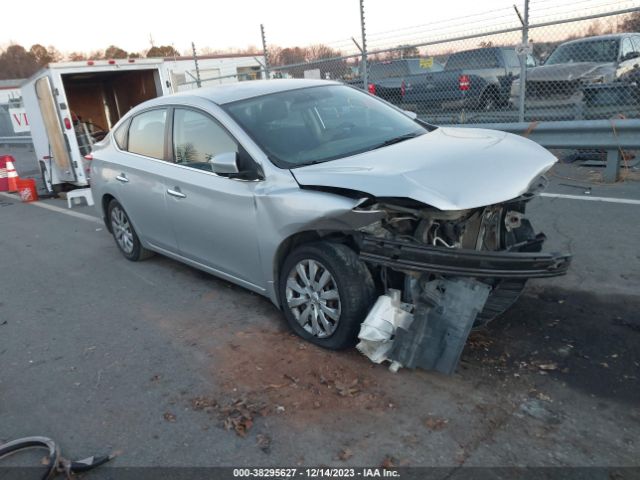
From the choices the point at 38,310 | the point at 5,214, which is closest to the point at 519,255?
the point at 38,310

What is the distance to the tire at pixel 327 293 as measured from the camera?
347 cm

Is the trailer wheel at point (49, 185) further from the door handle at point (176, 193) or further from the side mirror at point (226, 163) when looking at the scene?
the side mirror at point (226, 163)

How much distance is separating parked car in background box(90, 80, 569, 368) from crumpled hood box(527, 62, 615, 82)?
6.67 m

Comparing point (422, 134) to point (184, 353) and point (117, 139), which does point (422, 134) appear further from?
point (117, 139)

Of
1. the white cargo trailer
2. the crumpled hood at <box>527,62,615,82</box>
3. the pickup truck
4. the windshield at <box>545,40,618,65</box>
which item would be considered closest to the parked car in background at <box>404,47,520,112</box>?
the pickup truck

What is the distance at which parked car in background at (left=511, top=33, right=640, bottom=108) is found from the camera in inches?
387

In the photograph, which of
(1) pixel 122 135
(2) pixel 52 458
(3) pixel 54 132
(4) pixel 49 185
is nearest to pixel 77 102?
(4) pixel 49 185

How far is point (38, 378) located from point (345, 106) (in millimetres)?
3094

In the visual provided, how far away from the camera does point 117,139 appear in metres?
5.85

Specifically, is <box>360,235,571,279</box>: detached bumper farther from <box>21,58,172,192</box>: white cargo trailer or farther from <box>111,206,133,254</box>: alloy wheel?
<box>21,58,172,192</box>: white cargo trailer

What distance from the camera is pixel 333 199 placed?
3404 millimetres

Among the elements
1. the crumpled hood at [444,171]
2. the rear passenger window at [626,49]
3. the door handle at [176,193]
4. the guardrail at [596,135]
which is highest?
the rear passenger window at [626,49]

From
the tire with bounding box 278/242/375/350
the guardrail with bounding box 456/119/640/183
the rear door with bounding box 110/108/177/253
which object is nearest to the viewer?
the tire with bounding box 278/242/375/350

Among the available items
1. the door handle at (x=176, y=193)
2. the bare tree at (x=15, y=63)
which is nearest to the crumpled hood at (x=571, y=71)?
the door handle at (x=176, y=193)
